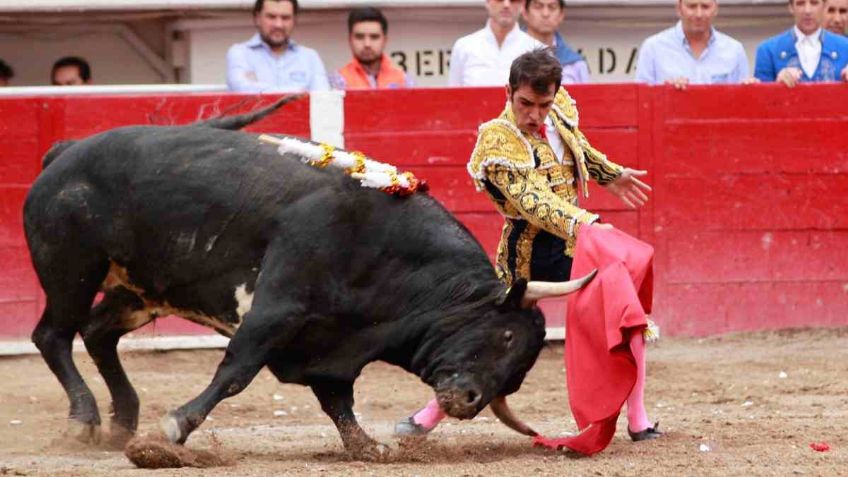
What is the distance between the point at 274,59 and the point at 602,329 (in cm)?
370

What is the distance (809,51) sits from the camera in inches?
354

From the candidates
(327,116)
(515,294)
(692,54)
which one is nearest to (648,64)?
(692,54)

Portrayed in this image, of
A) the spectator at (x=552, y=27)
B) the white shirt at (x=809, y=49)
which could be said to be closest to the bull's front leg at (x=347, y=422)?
the spectator at (x=552, y=27)

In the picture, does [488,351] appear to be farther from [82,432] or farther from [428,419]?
[82,432]

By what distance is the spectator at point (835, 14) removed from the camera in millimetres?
9461

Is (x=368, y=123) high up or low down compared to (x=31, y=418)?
up

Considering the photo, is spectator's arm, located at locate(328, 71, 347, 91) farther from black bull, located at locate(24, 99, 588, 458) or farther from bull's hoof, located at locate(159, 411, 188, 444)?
bull's hoof, located at locate(159, 411, 188, 444)

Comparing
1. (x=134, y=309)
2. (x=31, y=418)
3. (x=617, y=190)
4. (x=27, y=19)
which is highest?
(x=27, y=19)

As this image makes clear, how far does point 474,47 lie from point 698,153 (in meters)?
1.26

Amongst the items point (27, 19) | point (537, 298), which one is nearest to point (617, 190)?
point (537, 298)

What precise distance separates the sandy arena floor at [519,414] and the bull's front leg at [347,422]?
7cm

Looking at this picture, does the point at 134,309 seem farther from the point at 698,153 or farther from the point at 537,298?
the point at 698,153

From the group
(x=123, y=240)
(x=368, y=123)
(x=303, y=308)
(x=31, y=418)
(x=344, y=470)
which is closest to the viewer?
(x=344, y=470)

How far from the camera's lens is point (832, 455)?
18.0 feet
